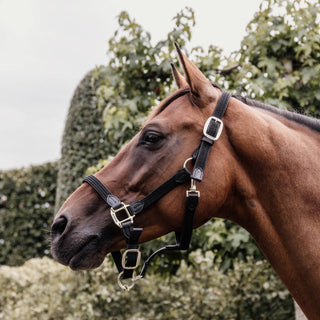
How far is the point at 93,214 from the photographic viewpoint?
6.59 ft

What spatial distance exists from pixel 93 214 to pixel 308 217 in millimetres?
952

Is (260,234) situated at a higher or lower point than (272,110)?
lower

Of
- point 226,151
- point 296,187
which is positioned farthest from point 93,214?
point 296,187

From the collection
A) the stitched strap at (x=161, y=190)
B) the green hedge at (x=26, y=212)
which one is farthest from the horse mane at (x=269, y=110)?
the green hedge at (x=26, y=212)

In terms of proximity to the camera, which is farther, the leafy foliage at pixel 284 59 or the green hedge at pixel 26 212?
the green hedge at pixel 26 212

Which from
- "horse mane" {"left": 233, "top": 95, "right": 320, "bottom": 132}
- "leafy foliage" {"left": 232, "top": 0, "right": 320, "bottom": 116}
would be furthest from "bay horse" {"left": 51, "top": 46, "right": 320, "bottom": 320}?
"leafy foliage" {"left": 232, "top": 0, "right": 320, "bottom": 116}

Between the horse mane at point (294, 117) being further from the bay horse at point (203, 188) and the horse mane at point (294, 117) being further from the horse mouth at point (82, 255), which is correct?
the horse mouth at point (82, 255)

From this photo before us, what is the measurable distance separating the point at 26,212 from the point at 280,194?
334 inches

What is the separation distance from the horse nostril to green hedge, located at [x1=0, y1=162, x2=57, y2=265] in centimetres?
763

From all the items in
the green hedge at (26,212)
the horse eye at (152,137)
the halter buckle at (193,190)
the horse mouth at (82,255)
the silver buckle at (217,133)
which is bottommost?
the green hedge at (26,212)

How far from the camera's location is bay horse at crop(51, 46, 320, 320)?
1.96 meters

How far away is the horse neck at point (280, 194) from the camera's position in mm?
1920

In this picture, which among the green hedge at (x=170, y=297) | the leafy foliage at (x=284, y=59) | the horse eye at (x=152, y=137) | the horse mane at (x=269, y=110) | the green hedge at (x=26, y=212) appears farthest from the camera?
the green hedge at (x=26, y=212)

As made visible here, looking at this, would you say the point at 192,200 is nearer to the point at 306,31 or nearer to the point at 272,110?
the point at 272,110
